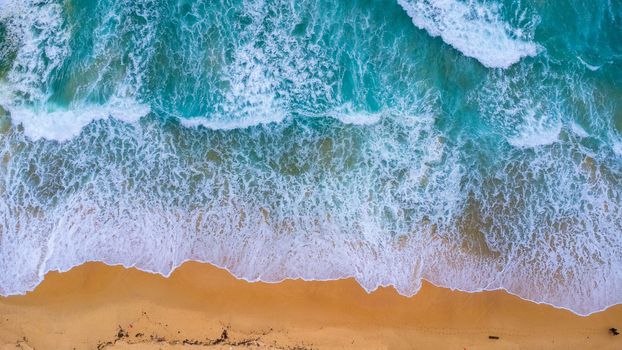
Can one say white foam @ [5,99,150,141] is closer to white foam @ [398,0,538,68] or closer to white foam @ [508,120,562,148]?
white foam @ [398,0,538,68]

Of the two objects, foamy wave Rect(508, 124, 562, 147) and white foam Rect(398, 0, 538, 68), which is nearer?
foamy wave Rect(508, 124, 562, 147)

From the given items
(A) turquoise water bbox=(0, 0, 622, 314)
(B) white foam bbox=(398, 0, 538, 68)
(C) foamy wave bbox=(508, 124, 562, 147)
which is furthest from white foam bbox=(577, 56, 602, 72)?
(C) foamy wave bbox=(508, 124, 562, 147)

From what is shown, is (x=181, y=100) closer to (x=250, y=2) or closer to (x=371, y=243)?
(x=250, y=2)

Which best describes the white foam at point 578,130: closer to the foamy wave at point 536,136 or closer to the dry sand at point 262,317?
the foamy wave at point 536,136

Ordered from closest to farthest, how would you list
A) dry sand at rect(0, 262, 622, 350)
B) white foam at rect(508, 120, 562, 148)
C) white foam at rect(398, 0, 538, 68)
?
dry sand at rect(0, 262, 622, 350) < white foam at rect(508, 120, 562, 148) < white foam at rect(398, 0, 538, 68)

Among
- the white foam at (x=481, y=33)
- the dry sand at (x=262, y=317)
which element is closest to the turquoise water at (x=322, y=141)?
the white foam at (x=481, y=33)

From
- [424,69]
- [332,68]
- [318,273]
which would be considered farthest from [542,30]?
[318,273]

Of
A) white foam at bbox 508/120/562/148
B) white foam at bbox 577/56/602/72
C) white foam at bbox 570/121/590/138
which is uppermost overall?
white foam at bbox 577/56/602/72
